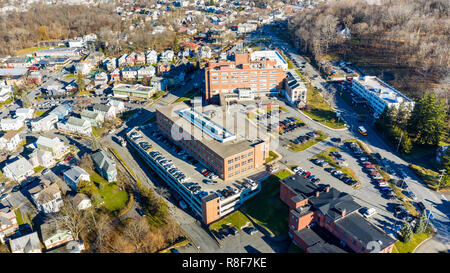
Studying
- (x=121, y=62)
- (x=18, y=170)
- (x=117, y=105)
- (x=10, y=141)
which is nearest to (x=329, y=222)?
(x=18, y=170)

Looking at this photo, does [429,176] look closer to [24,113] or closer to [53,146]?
[53,146]

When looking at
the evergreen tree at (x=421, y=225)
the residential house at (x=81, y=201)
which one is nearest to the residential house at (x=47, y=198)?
the residential house at (x=81, y=201)

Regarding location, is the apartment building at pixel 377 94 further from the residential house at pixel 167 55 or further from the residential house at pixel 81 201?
the residential house at pixel 167 55

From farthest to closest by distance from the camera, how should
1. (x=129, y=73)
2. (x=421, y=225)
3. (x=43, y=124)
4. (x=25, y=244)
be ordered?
(x=129, y=73) < (x=43, y=124) < (x=421, y=225) < (x=25, y=244)

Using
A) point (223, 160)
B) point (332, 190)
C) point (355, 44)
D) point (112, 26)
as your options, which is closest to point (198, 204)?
point (223, 160)

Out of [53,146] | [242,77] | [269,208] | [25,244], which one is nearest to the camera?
[25,244]

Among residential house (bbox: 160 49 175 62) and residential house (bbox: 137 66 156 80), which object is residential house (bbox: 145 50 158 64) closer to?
residential house (bbox: 160 49 175 62)
